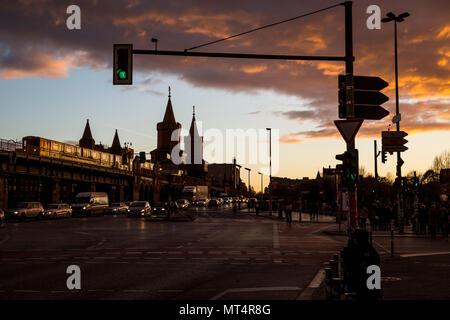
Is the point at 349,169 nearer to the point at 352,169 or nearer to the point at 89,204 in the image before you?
the point at 352,169

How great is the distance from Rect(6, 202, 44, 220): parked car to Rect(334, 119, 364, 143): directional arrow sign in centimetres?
4475

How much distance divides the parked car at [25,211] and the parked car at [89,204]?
8.08m

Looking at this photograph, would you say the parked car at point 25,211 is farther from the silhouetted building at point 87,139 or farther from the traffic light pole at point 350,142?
the silhouetted building at point 87,139

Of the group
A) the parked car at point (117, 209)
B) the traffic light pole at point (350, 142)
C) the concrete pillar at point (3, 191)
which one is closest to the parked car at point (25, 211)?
the concrete pillar at point (3, 191)

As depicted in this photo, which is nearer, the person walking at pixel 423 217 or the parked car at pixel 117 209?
the person walking at pixel 423 217

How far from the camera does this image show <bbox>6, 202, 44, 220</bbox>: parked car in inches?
1989

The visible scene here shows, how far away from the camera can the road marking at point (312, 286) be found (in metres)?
9.93

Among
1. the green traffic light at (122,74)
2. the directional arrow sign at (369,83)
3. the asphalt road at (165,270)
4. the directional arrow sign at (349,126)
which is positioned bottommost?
the asphalt road at (165,270)

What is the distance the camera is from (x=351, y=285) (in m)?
8.38

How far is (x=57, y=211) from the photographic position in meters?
57.1

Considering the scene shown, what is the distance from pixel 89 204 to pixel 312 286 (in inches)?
2171

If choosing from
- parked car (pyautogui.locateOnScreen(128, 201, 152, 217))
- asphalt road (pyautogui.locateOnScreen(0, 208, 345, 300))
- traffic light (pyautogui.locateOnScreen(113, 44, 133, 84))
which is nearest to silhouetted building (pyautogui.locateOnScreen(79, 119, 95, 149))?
parked car (pyautogui.locateOnScreen(128, 201, 152, 217))

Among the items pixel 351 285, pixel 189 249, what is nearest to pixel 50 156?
pixel 189 249

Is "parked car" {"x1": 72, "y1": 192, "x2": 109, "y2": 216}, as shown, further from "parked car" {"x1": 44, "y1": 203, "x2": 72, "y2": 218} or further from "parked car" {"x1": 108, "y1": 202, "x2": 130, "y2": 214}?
"parked car" {"x1": 44, "y1": 203, "x2": 72, "y2": 218}
